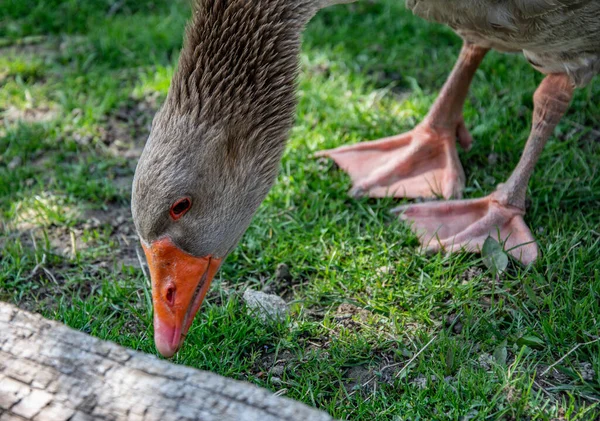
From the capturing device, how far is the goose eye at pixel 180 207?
10.3 ft

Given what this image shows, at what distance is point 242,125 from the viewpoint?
3328 millimetres

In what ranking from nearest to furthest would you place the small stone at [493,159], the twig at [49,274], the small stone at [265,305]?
the small stone at [265,305] → the twig at [49,274] → the small stone at [493,159]

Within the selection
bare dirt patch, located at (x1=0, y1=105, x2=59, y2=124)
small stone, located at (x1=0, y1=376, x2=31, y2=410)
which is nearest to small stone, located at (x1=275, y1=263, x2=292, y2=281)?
small stone, located at (x1=0, y1=376, x2=31, y2=410)

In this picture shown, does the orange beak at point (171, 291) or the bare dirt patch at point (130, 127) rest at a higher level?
the orange beak at point (171, 291)

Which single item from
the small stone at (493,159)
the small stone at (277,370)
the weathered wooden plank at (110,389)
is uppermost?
the weathered wooden plank at (110,389)

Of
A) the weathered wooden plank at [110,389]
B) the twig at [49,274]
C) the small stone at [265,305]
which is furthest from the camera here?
the twig at [49,274]

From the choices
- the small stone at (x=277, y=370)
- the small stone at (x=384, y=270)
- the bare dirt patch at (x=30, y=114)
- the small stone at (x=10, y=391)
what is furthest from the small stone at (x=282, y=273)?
the bare dirt patch at (x=30, y=114)

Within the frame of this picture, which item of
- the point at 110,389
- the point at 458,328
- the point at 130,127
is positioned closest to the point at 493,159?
the point at 458,328

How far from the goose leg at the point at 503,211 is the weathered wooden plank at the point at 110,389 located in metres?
1.97

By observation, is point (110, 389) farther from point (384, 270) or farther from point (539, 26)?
point (539, 26)

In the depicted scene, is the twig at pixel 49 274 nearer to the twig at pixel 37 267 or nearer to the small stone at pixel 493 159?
the twig at pixel 37 267

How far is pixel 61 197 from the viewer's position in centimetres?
462

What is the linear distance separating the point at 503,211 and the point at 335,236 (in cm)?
98

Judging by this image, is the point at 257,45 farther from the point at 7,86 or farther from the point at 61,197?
the point at 7,86
